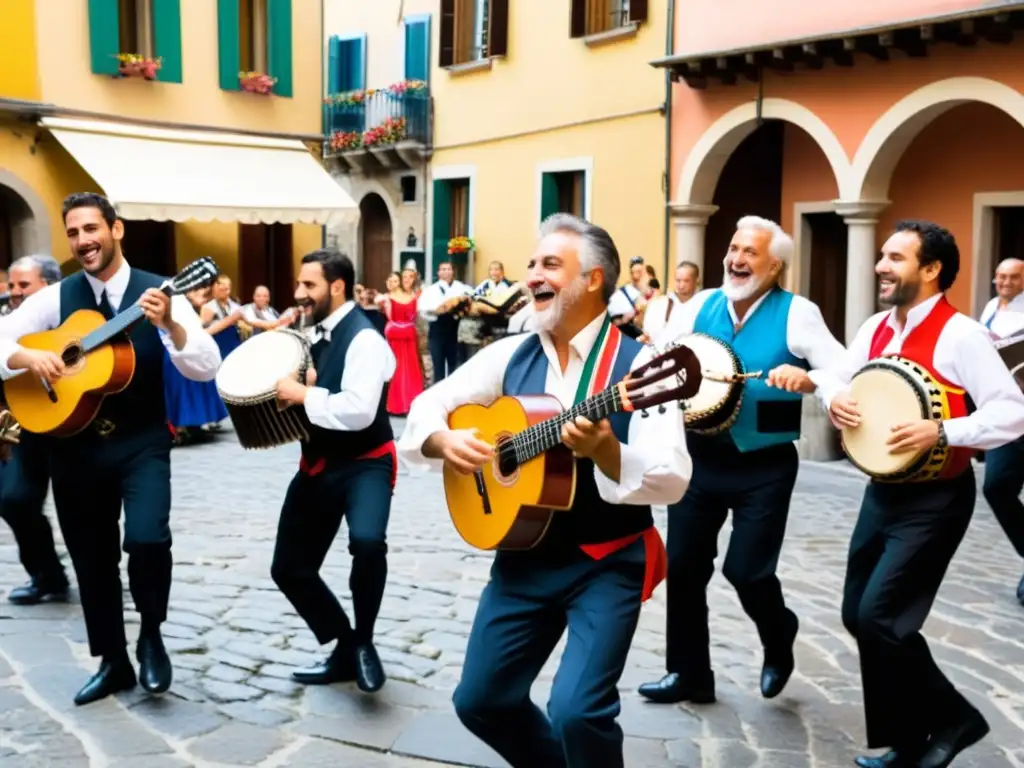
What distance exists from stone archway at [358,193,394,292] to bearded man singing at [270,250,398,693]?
64.4 feet

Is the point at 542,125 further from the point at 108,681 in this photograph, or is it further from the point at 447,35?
the point at 108,681

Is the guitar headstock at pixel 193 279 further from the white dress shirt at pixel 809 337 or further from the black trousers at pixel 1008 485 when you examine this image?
the black trousers at pixel 1008 485

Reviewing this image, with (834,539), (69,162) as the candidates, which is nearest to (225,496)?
(834,539)

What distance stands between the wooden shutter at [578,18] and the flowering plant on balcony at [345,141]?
6697 millimetres

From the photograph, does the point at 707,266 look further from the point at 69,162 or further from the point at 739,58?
the point at 69,162

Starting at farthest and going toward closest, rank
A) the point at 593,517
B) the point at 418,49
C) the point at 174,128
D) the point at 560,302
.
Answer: the point at 418,49 → the point at 174,128 → the point at 560,302 → the point at 593,517

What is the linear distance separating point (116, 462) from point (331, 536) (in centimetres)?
90

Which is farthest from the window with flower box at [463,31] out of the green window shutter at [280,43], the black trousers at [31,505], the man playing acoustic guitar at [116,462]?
the man playing acoustic guitar at [116,462]

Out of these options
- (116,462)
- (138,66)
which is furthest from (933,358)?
(138,66)

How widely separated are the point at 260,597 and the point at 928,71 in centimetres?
959

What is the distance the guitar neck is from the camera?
3457 mm

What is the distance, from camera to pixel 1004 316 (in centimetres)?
930

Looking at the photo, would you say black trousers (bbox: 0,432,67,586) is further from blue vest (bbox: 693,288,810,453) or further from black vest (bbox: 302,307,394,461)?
blue vest (bbox: 693,288,810,453)

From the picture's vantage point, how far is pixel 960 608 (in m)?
7.20
